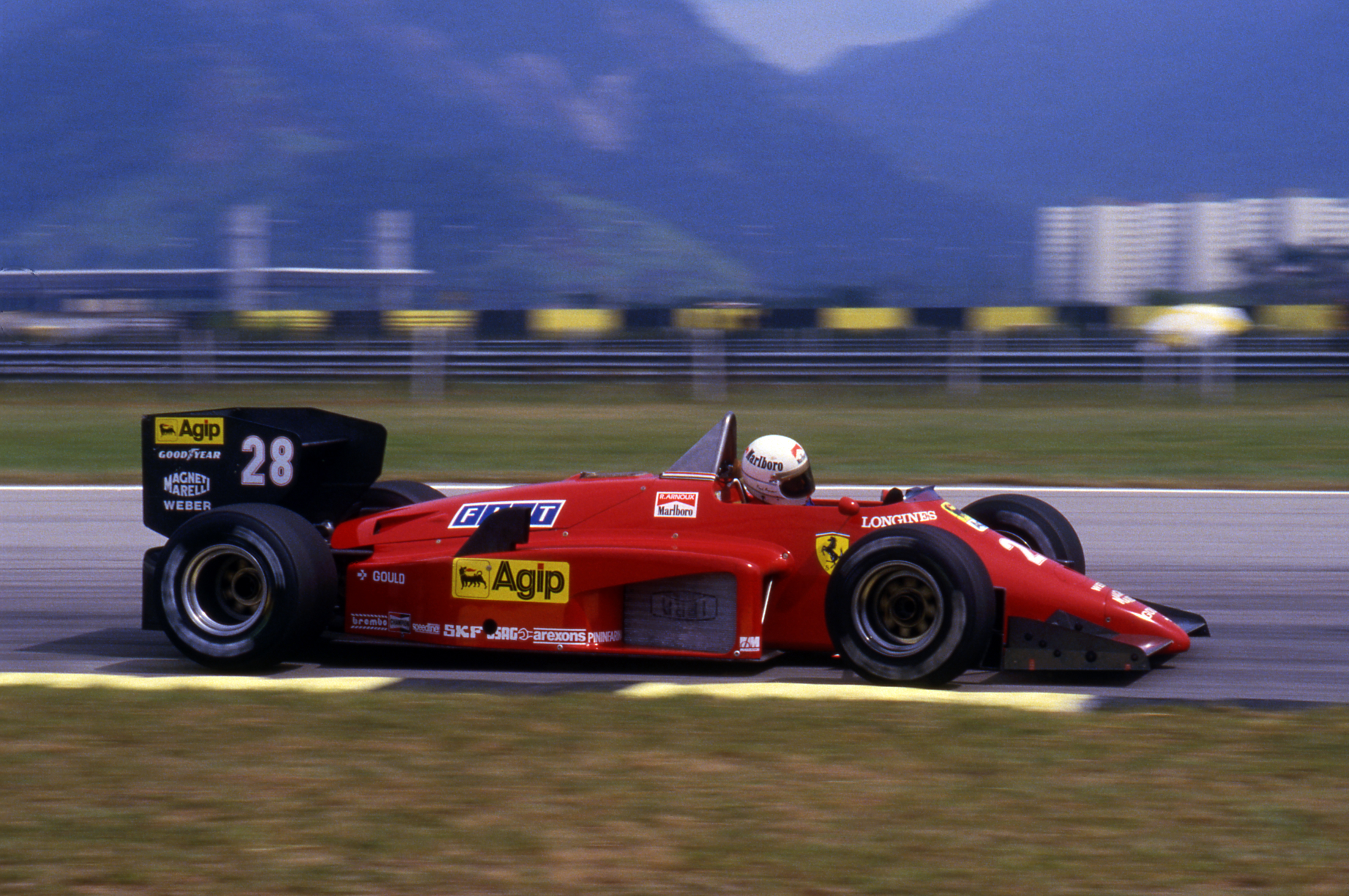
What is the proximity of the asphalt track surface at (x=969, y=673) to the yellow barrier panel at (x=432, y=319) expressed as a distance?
823 inches

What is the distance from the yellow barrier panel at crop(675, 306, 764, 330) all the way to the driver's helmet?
82.9 feet

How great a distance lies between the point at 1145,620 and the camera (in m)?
5.64

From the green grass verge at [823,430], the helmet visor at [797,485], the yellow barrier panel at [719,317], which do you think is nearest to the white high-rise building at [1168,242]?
the yellow barrier panel at [719,317]

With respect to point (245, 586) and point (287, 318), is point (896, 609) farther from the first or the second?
point (287, 318)

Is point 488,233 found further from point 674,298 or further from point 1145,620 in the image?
point 1145,620

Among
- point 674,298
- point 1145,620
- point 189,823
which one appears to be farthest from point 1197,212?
point 189,823

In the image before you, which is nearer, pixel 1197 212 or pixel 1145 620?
pixel 1145 620

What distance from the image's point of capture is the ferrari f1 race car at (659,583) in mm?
5465

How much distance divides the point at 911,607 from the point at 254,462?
2872mm

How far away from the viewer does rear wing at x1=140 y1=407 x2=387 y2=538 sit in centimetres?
643

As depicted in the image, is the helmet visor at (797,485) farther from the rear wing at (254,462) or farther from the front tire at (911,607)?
the rear wing at (254,462)

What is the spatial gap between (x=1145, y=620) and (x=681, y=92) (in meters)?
149

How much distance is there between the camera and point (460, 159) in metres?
127

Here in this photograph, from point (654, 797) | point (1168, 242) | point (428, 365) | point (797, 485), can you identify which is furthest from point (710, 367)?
point (654, 797)
